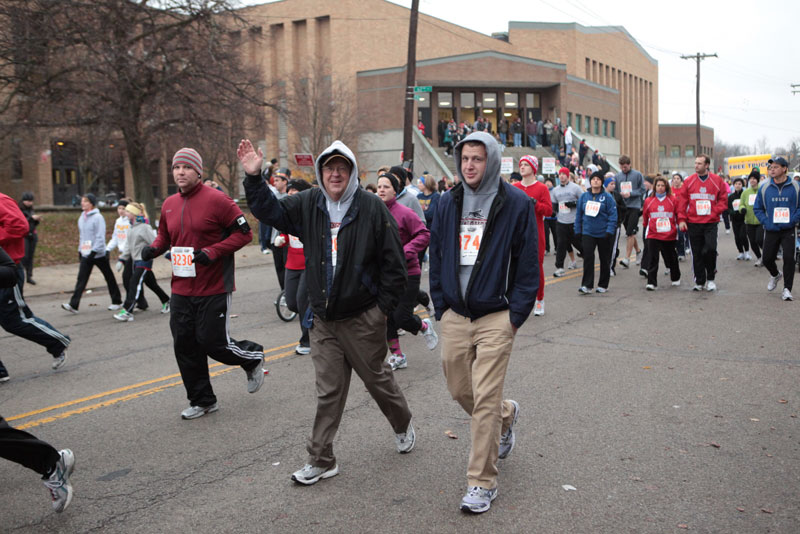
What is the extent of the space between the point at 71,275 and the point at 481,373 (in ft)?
48.5

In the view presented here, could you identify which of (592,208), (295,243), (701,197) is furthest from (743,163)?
(295,243)

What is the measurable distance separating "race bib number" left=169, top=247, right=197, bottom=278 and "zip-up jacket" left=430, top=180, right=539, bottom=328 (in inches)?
88.5

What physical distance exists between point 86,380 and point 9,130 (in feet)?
64.3

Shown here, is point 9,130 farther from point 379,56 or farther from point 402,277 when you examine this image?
point 379,56

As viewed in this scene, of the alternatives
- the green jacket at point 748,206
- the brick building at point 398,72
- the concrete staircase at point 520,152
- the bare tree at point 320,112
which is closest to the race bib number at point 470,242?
the green jacket at point 748,206

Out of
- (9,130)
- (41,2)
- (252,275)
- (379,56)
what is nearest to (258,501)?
(252,275)

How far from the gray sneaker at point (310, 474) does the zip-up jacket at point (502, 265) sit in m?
1.27

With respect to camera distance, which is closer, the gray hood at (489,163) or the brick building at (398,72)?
the gray hood at (489,163)

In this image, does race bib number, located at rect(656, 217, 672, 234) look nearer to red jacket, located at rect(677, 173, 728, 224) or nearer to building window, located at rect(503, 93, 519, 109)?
red jacket, located at rect(677, 173, 728, 224)

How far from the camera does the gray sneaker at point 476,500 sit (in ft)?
12.6

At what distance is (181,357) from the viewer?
5617 millimetres

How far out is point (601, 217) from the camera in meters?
11.6

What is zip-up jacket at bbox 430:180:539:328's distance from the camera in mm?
4027

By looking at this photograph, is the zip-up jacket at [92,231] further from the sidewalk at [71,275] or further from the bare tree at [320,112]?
the bare tree at [320,112]
